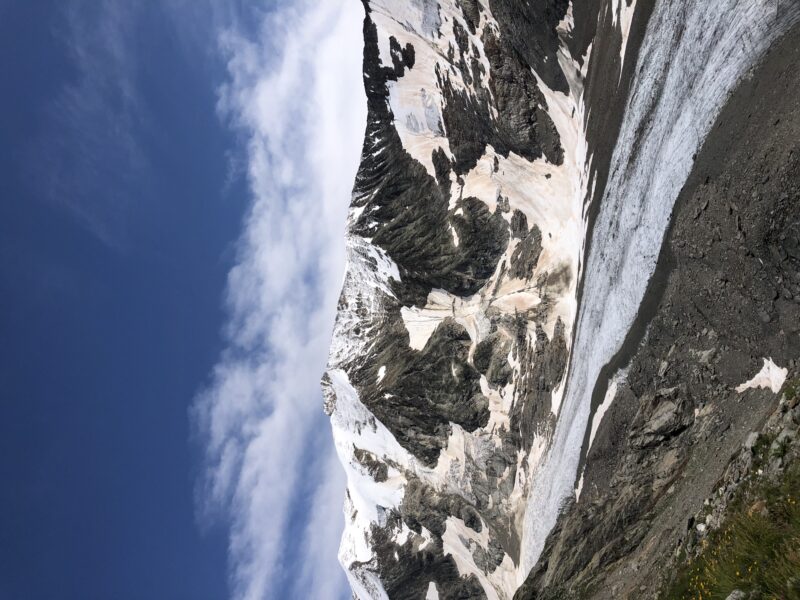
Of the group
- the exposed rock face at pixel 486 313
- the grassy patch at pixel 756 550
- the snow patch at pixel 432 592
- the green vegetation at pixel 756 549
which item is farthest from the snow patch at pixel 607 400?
the snow patch at pixel 432 592

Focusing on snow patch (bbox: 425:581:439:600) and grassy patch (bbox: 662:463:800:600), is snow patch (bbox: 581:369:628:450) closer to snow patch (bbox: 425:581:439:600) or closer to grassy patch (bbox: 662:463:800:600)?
grassy patch (bbox: 662:463:800:600)

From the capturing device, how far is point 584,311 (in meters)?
32.9

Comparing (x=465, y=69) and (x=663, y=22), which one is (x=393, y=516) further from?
(x=663, y=22)

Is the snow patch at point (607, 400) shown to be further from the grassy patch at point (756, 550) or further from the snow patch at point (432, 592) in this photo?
the snow patch at point (432, 592)

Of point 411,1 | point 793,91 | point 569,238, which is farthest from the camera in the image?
point 411,1

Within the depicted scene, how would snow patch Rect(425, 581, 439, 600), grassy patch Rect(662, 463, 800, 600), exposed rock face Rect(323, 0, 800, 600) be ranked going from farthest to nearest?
snow patch Rect(425, 581, 439, 600) < exposed rock face Rect(323, 0, 800, 600) < grassy patch Rect(662, 463, 800, 600)

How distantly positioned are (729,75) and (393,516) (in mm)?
52108

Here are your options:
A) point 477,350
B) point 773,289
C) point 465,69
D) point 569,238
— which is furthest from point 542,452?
point 465,69

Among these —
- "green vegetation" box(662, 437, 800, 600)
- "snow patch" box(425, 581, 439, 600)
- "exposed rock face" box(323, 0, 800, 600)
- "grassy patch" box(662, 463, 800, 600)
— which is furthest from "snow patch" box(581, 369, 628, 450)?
"snow patch" box(425, 581, 439, 600)

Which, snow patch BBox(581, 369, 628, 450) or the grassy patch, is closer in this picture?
the grassy patch

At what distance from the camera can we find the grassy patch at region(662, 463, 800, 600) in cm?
886

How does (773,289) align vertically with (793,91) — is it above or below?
below

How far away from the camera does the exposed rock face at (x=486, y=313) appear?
2608 centimetres

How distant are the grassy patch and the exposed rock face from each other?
21.9ft
